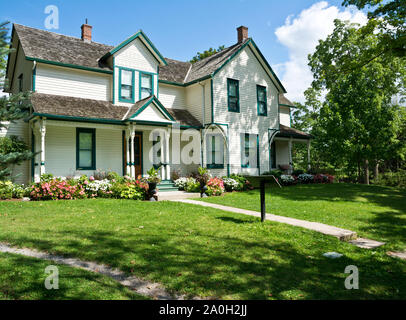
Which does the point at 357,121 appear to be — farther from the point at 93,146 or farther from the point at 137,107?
the point at 93,146

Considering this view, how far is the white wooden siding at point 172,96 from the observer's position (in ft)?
60.1

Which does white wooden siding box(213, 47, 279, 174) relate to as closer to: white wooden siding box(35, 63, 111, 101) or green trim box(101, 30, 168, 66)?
green trim box(101, 30, 168, 66)

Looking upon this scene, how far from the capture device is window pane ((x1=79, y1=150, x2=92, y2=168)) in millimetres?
14812

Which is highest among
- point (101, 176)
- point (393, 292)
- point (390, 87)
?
point (390, 87)

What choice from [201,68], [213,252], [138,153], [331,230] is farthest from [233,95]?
[213,252]

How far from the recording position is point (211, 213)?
9102mm

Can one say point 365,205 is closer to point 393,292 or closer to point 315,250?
point 315,250

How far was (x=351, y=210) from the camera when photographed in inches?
401

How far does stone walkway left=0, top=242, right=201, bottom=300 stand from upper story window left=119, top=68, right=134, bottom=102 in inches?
458

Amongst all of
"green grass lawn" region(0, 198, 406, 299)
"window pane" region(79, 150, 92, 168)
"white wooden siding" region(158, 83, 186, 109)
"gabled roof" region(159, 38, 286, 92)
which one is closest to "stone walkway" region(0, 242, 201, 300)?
"green grass lawn" region(0, 198, 406, 299)

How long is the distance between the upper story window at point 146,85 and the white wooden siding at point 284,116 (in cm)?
1181

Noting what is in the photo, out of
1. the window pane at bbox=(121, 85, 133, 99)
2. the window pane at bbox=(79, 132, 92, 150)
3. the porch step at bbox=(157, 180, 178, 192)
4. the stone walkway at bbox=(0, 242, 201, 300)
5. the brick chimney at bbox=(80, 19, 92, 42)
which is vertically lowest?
the stone walkway at bbox=(0, 242, 201, 300)

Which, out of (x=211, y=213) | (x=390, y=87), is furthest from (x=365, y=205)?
(x=390, y=87)
